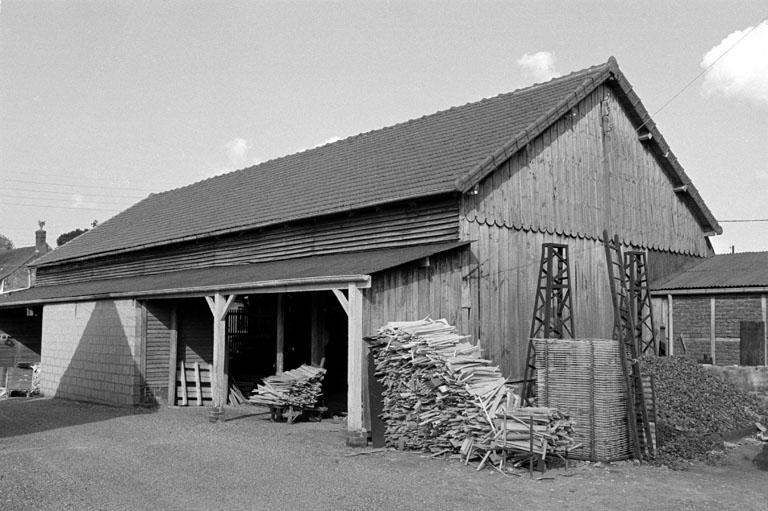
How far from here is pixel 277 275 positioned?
16.2 meters

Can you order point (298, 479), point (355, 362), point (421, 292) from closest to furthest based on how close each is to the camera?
1. point (298, 479)
2. point (355, 362)
3. point (421, 292)

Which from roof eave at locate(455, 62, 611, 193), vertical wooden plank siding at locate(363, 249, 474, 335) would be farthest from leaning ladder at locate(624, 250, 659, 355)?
vertical wooden plank siding at locate(363, 249, 474, 335)

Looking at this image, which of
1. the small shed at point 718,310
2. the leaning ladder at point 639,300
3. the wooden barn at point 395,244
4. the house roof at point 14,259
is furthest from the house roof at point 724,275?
the house roof at point 14,259

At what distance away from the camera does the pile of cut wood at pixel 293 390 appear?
53.6 ft

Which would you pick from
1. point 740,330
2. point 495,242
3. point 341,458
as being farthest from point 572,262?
point 341,458

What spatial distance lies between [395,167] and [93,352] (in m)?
10.2

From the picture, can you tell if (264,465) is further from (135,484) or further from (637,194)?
(637,194)

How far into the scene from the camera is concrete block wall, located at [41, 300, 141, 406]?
65.2 ft

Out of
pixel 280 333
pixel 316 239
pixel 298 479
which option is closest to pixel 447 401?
pixel 298 479

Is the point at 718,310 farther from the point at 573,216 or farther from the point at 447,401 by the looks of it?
the point at 447,401

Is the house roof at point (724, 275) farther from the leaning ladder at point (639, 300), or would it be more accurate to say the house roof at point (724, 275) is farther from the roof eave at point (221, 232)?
the roof eave at point (221, 232)

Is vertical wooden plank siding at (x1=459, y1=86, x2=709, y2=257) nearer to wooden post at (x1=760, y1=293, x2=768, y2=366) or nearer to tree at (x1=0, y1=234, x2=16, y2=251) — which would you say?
wooden post at (x1=760, y1=293, x2=768, y2=366)

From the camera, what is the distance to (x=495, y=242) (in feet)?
53.0

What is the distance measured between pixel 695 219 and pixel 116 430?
17029 mm
